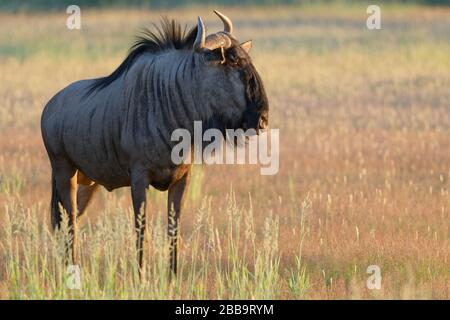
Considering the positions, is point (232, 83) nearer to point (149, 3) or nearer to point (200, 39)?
point (200, 39)

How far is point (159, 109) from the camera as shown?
852cm

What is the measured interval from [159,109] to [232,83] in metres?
0.61

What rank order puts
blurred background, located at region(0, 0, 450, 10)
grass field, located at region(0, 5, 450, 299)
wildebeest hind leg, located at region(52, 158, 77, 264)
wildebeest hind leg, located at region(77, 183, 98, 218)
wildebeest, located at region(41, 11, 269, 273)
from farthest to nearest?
blurred background, located at region(0, 0, 450, 10) → wildebeest hind leg, located at region(77, 183, 98, 218) → wildebeest hind leg, located at region(52, 158, 77, 264) → wildebeest, located at region(41, 11, 269, 273) → grass field, located at region(0, 5, 450, 299)

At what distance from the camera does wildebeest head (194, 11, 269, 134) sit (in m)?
8.16

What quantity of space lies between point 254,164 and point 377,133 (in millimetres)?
3053

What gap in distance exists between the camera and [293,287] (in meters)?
8.04

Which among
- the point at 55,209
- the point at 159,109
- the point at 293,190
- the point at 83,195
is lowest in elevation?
the point at 55,209

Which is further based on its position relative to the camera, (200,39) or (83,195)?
(83,195)

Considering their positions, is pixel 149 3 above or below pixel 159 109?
above

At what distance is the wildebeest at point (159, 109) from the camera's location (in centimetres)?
826

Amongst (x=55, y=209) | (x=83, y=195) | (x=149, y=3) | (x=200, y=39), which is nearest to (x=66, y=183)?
(x=55, y=209)

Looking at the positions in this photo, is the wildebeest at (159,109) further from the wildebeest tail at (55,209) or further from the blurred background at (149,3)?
the blurred background at (149,3)

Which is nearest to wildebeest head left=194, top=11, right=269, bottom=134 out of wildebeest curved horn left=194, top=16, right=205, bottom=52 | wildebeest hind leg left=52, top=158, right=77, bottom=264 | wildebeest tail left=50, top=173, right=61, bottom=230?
wildebeest curved horn left=194, top=16, right=205, bottom=52

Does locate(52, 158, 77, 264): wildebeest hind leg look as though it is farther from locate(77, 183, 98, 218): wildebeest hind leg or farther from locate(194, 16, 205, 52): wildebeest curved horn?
locate(194, 16, 205, 52): wildebeest curved horn
